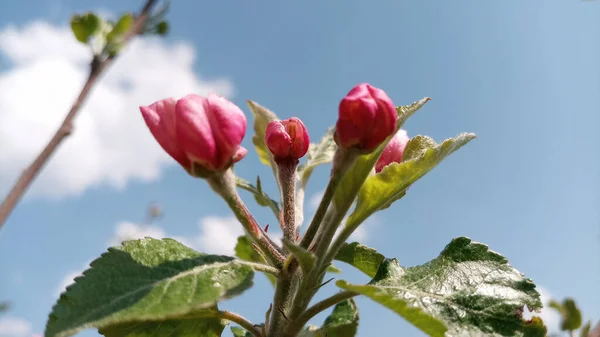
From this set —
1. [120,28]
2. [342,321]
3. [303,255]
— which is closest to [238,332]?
[342,321]

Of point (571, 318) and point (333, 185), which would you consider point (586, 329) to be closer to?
point (571, 318)

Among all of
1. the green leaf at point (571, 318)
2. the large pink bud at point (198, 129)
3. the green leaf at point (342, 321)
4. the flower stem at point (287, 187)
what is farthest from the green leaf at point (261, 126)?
the green leaf at point (571, 318)

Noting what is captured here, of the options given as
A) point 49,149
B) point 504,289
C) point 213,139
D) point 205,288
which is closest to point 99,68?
point 49,149

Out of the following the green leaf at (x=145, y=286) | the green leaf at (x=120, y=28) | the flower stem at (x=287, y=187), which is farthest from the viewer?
the green leaf at (x=120, y=28)

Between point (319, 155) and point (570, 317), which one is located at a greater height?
point (319, 155)

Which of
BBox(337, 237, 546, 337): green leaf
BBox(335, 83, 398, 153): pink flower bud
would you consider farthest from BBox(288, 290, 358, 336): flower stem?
BBox(335, 83, 398, 153): pink flower bud

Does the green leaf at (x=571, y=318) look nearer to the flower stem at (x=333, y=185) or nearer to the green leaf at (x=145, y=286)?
the flower stem at (x=333, y=185)

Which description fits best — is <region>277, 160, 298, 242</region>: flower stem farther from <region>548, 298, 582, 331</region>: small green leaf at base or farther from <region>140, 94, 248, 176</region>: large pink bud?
<region>548, 298, 582, 331</region>: small green leaf at base
